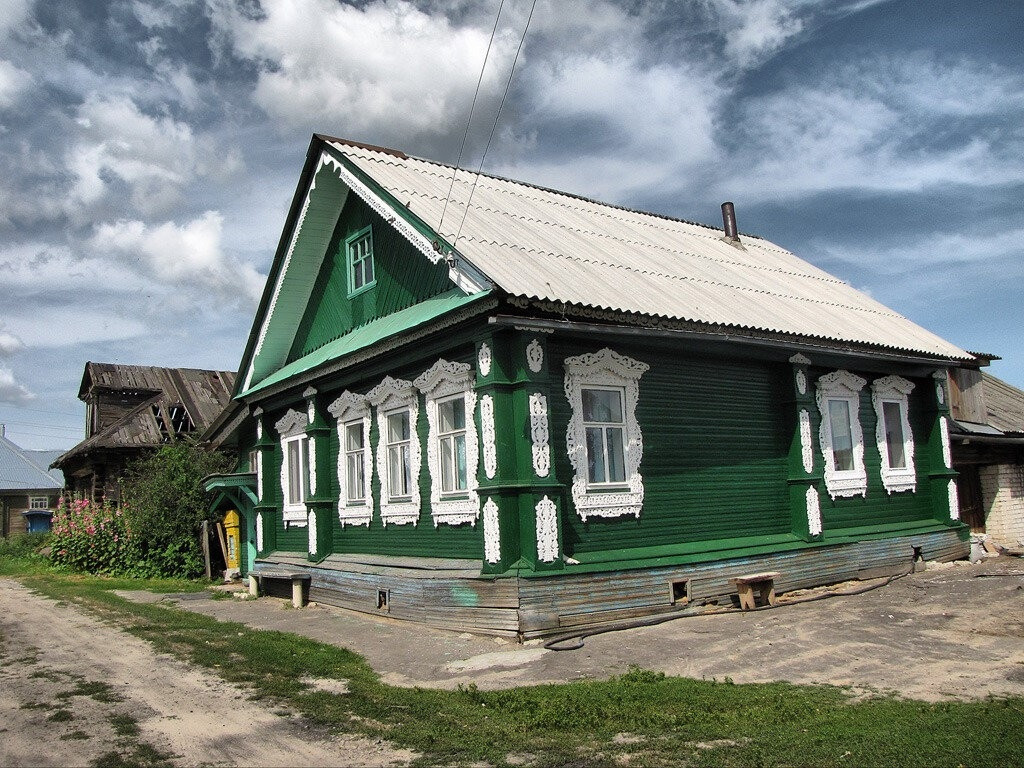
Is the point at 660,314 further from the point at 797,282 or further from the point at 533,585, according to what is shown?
the point at 797,282

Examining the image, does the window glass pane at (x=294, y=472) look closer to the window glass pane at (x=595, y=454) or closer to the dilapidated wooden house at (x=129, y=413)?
the window glass pane at (x=595, y=454)

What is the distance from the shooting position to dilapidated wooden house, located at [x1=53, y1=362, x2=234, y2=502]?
91.5 ft

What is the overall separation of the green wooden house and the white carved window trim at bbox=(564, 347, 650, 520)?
30mm

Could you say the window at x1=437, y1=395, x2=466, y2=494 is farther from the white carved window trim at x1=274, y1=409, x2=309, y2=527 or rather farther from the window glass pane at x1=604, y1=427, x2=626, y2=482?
the white carved window trim at x1=274, y1=409, x2=309, y2=527

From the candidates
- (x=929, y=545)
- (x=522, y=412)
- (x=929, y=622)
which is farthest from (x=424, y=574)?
(x=929, y=545)

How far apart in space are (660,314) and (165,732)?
7.14 metres

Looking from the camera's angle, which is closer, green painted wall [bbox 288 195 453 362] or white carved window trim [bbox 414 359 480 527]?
white carved window trim [bbox 414 359 480 527]

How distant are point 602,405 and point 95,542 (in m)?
16.3

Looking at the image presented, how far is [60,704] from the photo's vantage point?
7281 millimetres

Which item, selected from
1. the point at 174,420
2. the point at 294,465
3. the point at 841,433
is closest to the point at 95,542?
the point at 174,420

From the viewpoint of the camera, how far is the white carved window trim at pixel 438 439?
1081cm

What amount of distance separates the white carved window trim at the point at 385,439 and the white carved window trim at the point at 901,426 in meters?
7.83

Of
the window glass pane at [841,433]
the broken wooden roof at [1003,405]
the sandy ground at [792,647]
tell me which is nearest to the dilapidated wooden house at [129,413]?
the sandy ground at [792,647]

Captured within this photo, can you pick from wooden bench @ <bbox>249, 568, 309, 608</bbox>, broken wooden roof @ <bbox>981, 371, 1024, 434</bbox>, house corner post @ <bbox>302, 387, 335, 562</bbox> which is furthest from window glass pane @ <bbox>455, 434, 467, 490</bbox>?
broken wooden roof @ <bbox>981, 371, 1024, 434</bbox>
